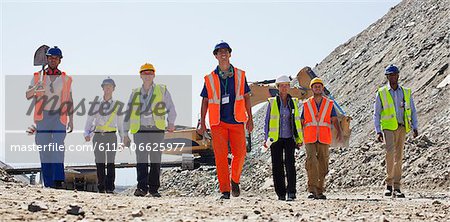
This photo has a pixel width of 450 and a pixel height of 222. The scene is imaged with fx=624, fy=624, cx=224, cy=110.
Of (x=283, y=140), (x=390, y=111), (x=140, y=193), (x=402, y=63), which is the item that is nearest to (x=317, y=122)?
(x=283, y=140)

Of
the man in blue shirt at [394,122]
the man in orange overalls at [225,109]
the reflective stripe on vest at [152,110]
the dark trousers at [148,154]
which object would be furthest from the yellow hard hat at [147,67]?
the man in blue shirt at [394,122]

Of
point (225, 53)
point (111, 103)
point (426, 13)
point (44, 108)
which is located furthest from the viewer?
point (426, 13)

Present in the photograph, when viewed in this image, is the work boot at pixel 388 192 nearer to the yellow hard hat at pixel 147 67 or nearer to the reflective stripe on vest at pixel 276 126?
the reflective stripe on vest at pixel 276 126

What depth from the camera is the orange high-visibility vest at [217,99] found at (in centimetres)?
794

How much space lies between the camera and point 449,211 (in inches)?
229

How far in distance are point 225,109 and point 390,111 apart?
293cm

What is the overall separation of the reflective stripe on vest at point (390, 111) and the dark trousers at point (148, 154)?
11.2 ft

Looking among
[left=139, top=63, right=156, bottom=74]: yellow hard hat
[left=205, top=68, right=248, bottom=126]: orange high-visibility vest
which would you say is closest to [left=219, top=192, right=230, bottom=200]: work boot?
[left=205, top=68, right=248, bottom=126]: orange high-visibility vest

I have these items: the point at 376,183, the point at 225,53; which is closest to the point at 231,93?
the point at 225,53

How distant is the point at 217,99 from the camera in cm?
797

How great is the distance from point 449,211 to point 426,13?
70.2ft

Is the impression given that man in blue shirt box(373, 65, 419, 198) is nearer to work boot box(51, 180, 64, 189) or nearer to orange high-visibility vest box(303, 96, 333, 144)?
orange high-visibility vest box(303, 96, 333, 144)

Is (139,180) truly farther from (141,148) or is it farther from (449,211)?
(449,211)

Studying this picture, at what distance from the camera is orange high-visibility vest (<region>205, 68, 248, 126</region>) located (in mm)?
7941
